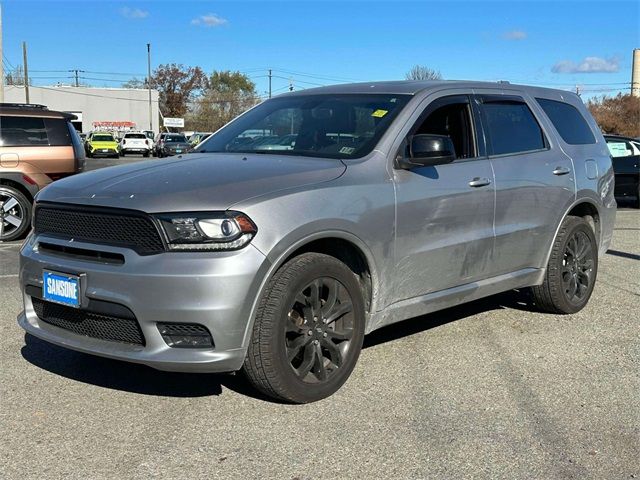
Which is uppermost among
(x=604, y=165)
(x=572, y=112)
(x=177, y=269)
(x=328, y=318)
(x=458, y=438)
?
(x=572, y=112)

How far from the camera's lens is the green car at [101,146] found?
42862mm

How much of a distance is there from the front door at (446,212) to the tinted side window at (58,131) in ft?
22.4

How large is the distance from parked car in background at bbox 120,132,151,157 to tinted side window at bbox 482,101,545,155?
43823 millimetres

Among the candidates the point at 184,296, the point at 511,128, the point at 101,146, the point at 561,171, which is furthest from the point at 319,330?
the point at 101,146

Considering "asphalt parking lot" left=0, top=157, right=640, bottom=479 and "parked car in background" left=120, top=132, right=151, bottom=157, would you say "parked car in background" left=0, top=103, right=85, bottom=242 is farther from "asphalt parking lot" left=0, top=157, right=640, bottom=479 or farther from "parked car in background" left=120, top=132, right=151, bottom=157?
"parked car in background" left=120, top=132, right=151, bottom=157

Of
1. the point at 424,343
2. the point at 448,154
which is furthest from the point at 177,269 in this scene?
the point at 424,343

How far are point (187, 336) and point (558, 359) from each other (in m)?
2.69

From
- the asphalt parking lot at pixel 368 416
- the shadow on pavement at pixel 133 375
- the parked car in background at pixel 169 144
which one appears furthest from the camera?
the parked car in background at pixel 169 144

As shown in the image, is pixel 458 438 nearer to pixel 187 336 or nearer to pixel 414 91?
pixel 187 336

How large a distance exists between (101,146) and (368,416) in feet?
137

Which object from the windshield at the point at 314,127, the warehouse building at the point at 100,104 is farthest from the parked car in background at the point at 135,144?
the windshield at the point at 314,127

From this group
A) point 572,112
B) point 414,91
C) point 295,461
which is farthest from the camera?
point 572,112

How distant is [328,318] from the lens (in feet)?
13.1

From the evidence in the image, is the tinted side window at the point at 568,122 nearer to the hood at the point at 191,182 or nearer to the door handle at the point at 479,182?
the door handle at the point at 479,182
